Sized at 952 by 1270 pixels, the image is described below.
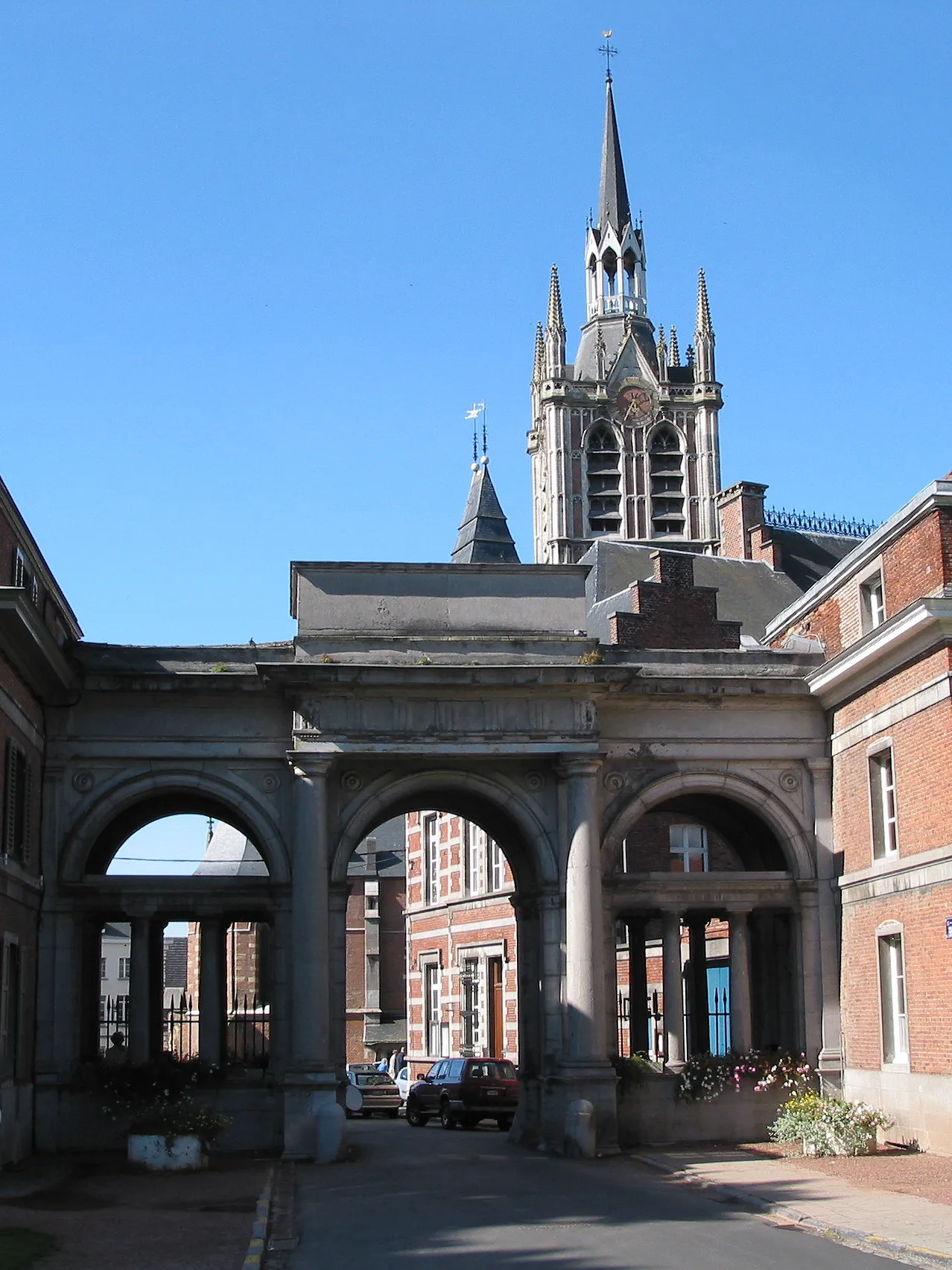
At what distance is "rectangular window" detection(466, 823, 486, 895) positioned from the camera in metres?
43.4

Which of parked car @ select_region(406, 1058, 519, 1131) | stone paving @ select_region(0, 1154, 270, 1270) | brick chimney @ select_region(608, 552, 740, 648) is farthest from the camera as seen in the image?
brick chimney @ select_region(608, 552, 740, 648)

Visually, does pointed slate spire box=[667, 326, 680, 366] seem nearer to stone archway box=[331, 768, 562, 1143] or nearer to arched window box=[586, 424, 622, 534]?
arched window box=[586, 424, 622, 534]

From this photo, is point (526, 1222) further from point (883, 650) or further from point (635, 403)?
point (635, 403)

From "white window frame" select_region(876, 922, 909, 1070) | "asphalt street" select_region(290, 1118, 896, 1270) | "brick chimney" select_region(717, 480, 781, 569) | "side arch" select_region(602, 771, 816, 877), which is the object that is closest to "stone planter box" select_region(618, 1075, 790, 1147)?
"asphalt street" select_region(290, 1118, 896, 1270)

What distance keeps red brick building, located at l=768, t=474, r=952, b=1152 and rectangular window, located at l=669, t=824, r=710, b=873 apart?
1317cm

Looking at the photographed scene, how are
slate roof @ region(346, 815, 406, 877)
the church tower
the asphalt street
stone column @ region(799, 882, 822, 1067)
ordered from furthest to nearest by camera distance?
the church tower, slate roof @ region(346, 815, 406, 877), stone column @ region(799, 882, 822, 1067), the asphalt street

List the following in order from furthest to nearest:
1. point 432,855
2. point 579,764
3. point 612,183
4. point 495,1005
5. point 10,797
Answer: point 612,183, point 432,855, point 495,1005, point 579,764, point 10,797

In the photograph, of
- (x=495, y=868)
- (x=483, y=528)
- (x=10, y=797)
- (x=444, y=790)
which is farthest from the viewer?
(x=483, y=528)

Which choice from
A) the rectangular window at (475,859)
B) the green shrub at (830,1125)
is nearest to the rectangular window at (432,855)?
the rectangular window at (475,859)

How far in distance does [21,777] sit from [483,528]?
Result: 42.9 m

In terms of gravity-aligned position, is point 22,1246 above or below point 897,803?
below

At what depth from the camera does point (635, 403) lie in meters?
86.4

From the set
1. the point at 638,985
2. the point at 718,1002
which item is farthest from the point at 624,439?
the point at 638,985

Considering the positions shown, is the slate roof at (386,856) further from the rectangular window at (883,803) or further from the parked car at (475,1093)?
the rectangular window at (883,803)
